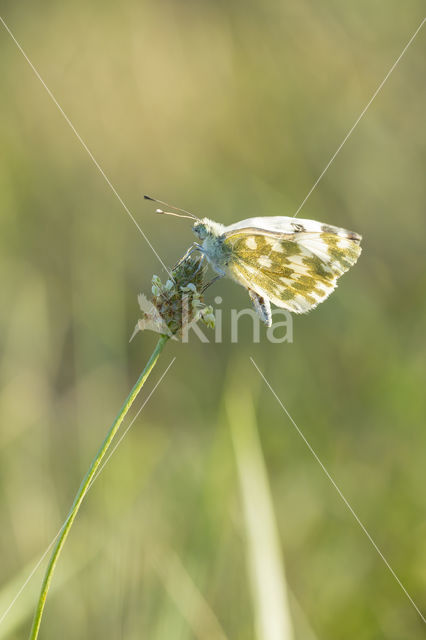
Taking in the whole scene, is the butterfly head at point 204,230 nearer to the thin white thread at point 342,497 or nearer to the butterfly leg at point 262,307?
the butterfly leg at point 262,307

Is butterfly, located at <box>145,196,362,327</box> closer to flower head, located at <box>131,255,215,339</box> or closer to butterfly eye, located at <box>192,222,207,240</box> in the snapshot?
butterfly eye, located at <box>192,222,207,240</box>

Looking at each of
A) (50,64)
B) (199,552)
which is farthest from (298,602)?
(50,64)

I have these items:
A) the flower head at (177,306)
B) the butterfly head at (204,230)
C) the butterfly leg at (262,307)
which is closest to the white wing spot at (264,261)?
the butterfly leg at (262,307)

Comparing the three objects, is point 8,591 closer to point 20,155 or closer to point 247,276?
point 247,276

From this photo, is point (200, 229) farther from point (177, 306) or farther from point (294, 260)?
point (177, 306)

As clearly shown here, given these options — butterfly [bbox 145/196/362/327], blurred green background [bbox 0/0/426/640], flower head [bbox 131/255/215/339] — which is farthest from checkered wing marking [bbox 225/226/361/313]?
flower head [bbox 131/255/215/339]

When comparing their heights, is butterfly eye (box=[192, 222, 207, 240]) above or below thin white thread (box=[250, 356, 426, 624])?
above

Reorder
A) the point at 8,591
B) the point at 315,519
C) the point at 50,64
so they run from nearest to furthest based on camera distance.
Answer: the point at 8,591 → the point at 315,519 → the point at 50,64

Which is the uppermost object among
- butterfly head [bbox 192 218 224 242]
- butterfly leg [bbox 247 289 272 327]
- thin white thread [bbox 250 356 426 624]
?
butterfly head [bbox 192 218 224 242]

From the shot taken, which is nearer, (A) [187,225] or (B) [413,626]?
(B) [413,626]
